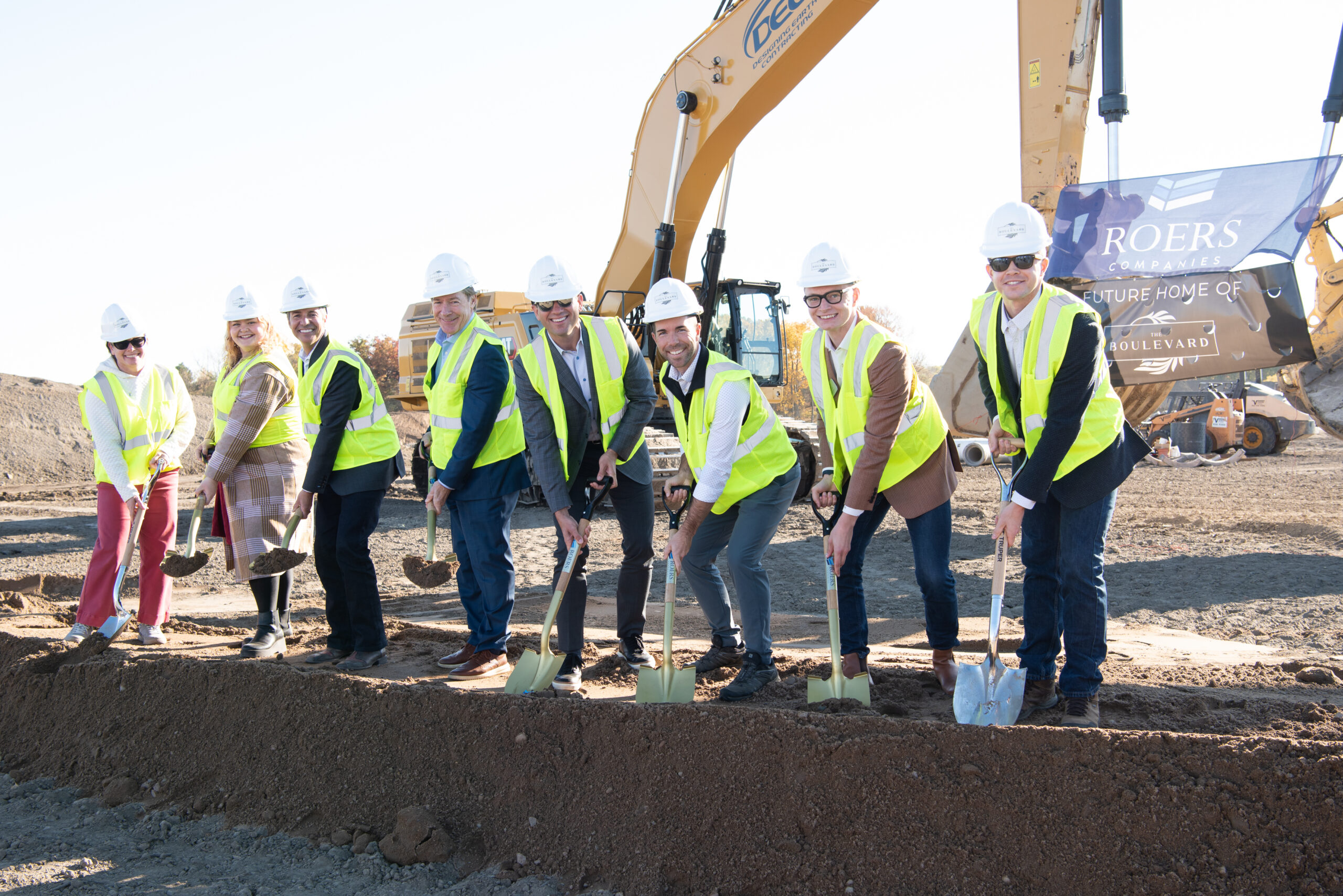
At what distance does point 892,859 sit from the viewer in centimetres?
275

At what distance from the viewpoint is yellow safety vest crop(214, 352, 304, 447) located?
4844 mm

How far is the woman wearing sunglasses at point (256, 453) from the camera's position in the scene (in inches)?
188

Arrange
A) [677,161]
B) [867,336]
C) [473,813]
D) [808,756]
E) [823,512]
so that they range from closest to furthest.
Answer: [808,756] → [473,813] → [867,336] → [823,512] → [677,161]

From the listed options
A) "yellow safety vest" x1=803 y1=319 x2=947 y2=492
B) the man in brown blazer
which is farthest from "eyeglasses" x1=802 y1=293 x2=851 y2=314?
"yellow safety vest" x1=803 y1=319 x2=947 y2=492

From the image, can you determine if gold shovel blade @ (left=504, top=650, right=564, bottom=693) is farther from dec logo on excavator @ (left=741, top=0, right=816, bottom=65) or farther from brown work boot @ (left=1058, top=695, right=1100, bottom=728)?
dec logo on excavator @ (left=741, top=0, right=816, bottom=65)

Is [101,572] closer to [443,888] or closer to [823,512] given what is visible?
[443,888]

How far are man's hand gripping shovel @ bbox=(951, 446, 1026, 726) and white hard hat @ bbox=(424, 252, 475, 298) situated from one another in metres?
2.75

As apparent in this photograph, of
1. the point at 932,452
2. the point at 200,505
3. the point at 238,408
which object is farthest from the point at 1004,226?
the point at 200,505

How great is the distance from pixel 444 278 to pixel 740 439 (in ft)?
5.51

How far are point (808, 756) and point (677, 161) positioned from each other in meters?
7.62

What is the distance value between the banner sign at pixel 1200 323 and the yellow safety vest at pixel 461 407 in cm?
563

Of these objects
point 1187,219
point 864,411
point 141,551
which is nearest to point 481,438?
point 864,411

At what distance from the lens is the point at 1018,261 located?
134 inches

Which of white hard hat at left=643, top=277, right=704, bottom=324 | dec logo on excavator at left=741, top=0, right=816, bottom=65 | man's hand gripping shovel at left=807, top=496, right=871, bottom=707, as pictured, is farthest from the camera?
dec logo on excavator at left=741, top=0, right=816, bottom=65
